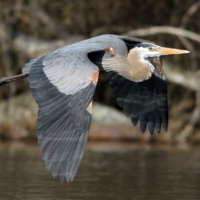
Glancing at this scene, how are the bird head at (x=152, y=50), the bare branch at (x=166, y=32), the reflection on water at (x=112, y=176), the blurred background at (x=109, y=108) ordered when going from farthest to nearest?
the bare branch at (x=166, y=32)
the blurred background at (x=109, y=108)
the bird head at (x=152, y=50)
the reflection on water at (x=112, y=176)

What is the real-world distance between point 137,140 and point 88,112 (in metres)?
6.18

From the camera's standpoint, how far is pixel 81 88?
161 inches

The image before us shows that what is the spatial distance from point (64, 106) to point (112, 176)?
1.97 meters

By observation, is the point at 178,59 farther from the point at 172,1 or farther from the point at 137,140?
the point at 137,140

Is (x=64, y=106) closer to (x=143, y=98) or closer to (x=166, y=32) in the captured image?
(x=143, y=98)

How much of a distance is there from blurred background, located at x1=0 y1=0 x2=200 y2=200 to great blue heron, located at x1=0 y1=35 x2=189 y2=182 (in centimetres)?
88

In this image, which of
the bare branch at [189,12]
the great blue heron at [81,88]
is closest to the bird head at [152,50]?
the great blue heron at [81,88]

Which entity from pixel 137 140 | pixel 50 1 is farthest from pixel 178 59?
pixel 50 1

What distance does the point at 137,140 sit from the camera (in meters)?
10.0

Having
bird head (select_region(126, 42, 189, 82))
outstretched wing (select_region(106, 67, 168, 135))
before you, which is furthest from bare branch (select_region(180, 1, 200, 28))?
bird head (select_region(126, 42, 189, 82))

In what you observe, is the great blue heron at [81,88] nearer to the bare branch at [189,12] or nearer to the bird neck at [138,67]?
the bird neck at [138,67]

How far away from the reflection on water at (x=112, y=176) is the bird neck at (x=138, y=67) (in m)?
1.21

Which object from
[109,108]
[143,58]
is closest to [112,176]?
[143,58]

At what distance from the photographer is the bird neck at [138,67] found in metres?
5.44
